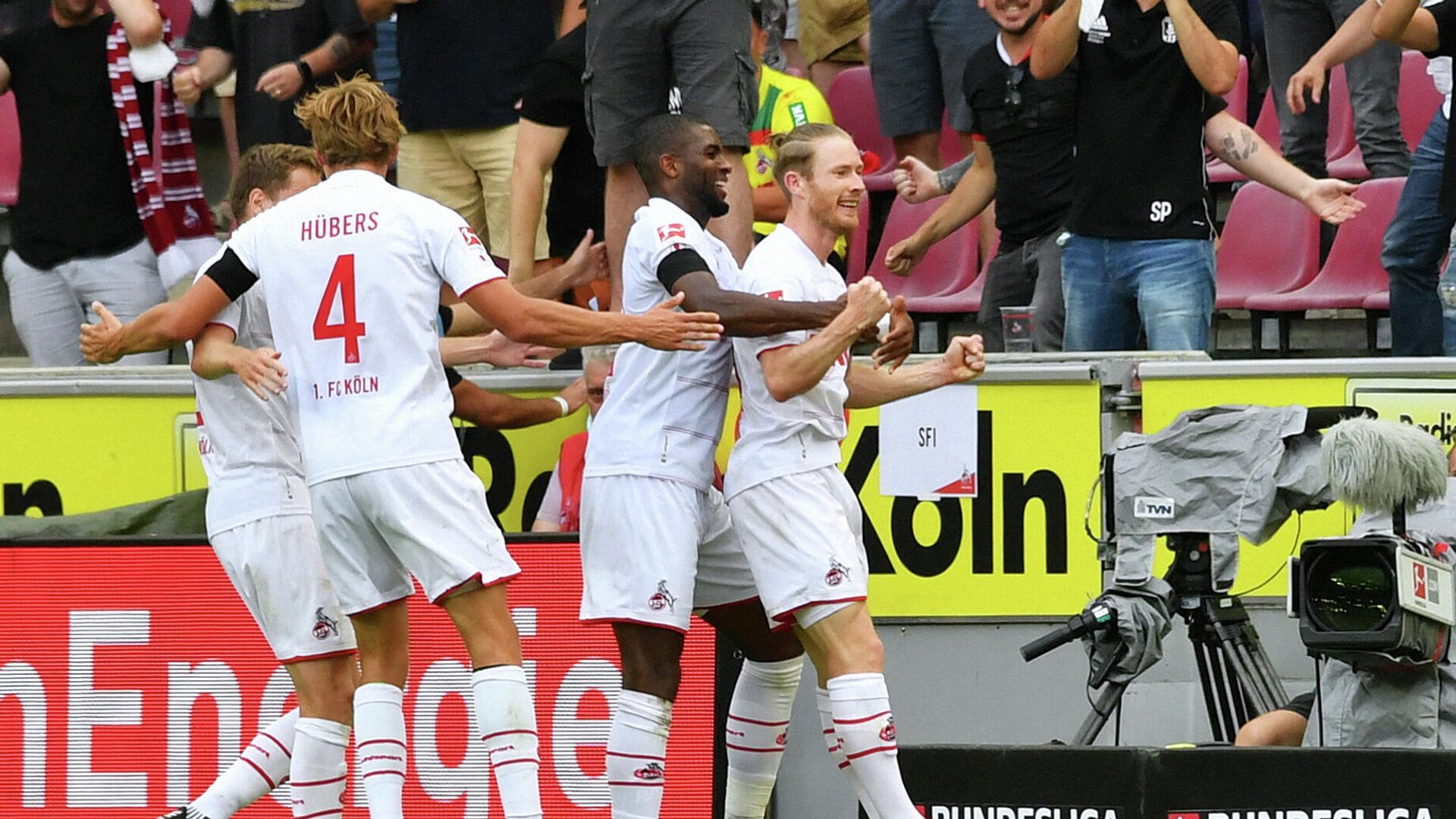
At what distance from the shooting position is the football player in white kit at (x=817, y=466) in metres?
6.09

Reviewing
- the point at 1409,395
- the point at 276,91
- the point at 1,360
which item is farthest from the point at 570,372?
the point at 1,360

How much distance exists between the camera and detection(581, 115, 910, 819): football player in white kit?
6.32 meters

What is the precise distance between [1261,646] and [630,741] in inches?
87.9

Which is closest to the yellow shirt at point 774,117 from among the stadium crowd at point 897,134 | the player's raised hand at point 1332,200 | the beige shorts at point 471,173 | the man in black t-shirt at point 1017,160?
the stadium crowd at point 897,134

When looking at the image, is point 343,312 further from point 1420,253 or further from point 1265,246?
point 1265,246

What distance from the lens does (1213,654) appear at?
716 centimetres

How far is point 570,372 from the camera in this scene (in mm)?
8172

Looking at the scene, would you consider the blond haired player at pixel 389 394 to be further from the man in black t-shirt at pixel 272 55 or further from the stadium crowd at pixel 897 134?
the man in black t-shirt at pixel 272 55

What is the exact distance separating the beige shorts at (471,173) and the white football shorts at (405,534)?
10.4 feet

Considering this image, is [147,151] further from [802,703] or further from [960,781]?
[960,781]

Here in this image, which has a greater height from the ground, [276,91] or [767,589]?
[276,91]

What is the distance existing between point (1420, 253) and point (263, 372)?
4.52m

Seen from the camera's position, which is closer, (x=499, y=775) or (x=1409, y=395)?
(x=499, y=775)

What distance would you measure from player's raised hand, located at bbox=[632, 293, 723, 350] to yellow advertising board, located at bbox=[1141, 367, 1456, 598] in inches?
95.8
